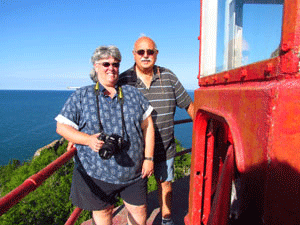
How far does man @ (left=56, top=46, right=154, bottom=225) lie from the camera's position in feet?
5.65

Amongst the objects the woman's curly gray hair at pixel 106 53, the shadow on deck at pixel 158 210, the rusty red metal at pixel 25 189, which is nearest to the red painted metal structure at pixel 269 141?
the rusty red metal at pixel 25 189

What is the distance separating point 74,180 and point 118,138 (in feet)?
2.11

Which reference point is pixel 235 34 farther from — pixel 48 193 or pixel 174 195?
pixel 48 193

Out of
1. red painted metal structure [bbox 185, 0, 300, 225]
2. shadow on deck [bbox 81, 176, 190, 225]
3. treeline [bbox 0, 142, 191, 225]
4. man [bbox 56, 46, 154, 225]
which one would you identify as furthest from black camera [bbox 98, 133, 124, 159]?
treeline [bbox 0, 142, 191, 225]

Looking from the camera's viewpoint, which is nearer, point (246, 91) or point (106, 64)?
point (246, 91)

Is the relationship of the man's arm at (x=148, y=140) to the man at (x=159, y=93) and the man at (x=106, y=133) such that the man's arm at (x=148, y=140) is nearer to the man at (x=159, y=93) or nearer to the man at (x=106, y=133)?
the man at (x=106, y=133)

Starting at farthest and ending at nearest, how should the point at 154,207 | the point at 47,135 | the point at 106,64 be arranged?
the point at 47,135
the point at 154,207
the point at 106,64

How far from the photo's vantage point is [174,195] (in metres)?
3.33

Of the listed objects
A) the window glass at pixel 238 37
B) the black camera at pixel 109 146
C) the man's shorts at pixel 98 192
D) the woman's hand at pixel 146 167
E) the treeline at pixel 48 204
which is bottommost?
the treeline at pixel 48 204

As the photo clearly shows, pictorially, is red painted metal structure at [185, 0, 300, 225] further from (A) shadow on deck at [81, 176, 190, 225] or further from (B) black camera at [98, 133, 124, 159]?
(A) shadow on deck at [81, 176, 190, 225]

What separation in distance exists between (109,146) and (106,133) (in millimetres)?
252

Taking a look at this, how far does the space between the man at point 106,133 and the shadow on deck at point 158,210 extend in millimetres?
1045

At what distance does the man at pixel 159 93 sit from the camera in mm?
2225

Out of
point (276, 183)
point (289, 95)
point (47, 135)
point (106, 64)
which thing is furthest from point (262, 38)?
point (47, 135)
